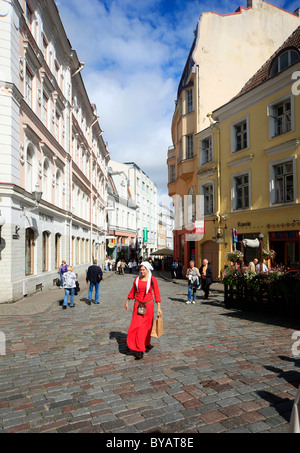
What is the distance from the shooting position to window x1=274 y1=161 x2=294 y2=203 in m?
15.1

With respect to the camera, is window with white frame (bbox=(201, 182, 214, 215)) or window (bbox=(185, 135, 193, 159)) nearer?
window with white frame (bbox=(201, 182, 214, 215))

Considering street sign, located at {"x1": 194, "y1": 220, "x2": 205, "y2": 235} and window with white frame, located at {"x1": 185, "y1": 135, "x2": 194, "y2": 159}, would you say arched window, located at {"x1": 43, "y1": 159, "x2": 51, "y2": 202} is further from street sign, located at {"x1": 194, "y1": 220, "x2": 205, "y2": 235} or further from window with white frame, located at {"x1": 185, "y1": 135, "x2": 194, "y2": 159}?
window with white frame, located at {"x1": 185, "y1": 135, "x2": 194, "y2": 159}

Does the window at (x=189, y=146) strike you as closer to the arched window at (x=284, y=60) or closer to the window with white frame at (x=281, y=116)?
the arched window at (x=284, y=60)

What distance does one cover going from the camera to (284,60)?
52.6 ft

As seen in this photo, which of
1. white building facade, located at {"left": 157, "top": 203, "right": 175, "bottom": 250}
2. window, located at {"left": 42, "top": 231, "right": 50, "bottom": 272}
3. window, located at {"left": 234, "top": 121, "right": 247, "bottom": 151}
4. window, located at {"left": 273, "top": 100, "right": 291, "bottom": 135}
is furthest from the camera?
white building facade, located at {"left": 157, "top": 203, "right": 175, "bottom": 250}

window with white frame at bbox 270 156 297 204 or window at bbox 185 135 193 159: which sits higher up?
window at bbox 185 135 193 159

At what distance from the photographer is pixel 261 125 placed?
1684 centimetres

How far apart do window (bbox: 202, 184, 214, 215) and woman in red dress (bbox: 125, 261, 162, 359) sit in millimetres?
15365

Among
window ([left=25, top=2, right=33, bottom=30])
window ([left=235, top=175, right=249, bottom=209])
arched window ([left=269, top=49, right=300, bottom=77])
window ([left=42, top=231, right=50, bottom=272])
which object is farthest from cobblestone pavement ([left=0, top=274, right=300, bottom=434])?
arched window ([left=269, top=49, right=300, bottom=77])

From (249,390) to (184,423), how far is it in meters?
1.24

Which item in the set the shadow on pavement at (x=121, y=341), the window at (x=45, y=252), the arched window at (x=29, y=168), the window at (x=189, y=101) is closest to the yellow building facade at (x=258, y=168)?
the window at (x=189, y=101)

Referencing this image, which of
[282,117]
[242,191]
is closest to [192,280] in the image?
[242,191]

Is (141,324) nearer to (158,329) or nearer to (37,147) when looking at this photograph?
(158,329)
